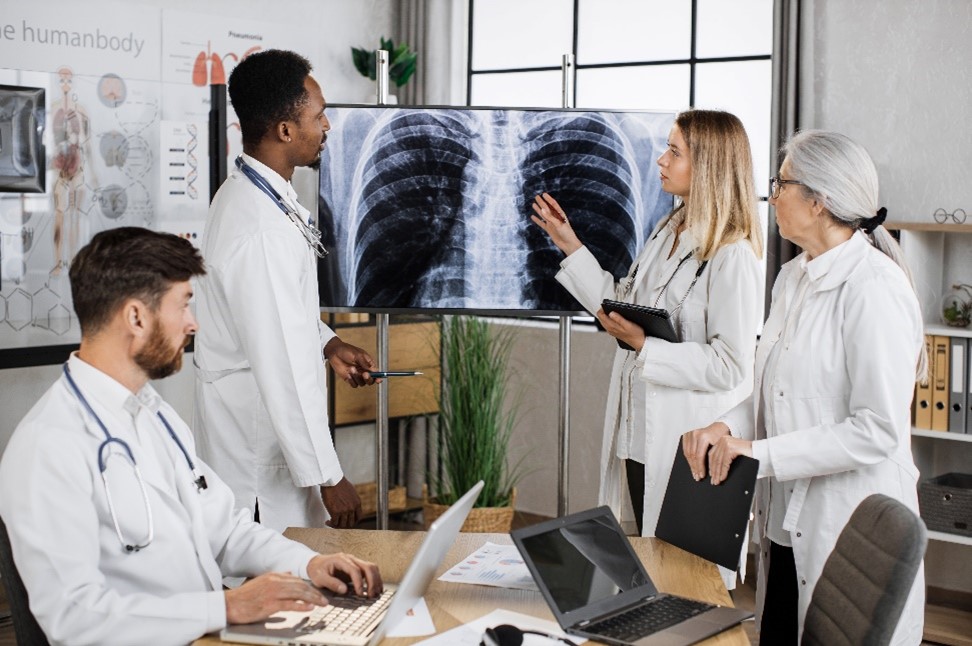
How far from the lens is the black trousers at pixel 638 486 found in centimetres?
318

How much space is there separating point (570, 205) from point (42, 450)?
2.34m

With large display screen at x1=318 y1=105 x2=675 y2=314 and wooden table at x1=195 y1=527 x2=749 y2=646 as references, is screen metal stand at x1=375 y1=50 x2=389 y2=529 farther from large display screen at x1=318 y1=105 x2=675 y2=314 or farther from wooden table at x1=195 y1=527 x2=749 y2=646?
wooden table at x1=195 y1=527 x2=749 y2=646

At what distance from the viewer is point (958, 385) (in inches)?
160

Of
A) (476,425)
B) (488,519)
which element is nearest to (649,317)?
(476,425)

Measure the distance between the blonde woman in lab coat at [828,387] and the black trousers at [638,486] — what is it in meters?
0.57

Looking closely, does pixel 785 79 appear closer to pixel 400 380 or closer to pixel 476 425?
pixel 476 425

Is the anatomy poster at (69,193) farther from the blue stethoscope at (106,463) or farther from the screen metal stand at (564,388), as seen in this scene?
the blue stethoscope at (106,463)

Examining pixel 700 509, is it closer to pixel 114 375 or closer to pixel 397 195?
pixel 114 375

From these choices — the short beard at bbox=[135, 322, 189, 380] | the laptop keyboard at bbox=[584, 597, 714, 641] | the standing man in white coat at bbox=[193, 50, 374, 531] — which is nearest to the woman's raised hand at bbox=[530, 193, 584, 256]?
the standing man in white coat at bbox=[193, 50, 374, 531]

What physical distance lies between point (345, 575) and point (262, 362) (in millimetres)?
733

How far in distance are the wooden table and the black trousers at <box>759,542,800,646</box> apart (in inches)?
14.8

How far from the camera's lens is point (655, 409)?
3105mm

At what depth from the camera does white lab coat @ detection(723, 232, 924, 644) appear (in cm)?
238

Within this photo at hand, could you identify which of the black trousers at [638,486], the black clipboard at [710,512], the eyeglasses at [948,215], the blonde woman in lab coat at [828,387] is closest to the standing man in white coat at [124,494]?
the black clipboard at [710,512]
